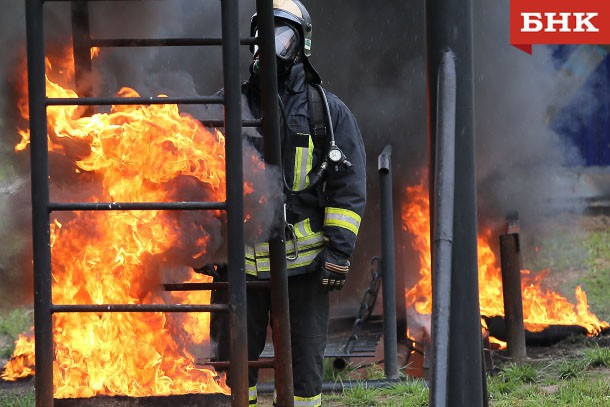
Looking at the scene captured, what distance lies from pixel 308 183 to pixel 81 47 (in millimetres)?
1284

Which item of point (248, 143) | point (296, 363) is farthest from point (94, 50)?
point (296, 363)

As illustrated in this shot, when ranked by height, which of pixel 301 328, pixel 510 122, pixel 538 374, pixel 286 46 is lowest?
pixel 538 374

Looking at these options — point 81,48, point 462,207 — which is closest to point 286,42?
point 81,48

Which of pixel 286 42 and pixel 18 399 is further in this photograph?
pixel 18 399

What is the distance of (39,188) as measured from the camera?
2.88 meters

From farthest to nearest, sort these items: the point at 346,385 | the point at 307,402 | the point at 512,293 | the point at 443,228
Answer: the point at 512,293, the point at 346,385, the point at 307,402, the point at 443,228

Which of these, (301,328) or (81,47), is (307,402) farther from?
(81,47)

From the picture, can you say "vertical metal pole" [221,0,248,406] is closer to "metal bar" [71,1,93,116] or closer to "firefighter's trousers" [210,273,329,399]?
"metal bar" [71,1,93,116]

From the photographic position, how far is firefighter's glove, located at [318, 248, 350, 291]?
424cm

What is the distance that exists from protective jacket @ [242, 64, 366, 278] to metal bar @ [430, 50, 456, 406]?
169cm

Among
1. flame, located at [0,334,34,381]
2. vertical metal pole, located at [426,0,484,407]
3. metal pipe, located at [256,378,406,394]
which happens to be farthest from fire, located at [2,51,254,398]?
flame, located at [0,334,34,381]

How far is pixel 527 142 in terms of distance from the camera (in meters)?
7.92

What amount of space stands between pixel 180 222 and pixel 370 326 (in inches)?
149

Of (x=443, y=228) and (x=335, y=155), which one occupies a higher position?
(x=335, y=155)
